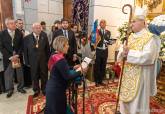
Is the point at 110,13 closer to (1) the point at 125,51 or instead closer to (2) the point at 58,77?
(1) the point at 125,51

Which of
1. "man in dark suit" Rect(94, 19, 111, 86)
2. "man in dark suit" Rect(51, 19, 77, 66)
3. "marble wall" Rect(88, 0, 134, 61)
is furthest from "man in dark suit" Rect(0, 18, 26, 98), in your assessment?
"marble wall" Rect(88, 0, 134, 61)

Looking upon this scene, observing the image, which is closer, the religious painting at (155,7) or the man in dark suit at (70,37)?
the man in dark suit at (70,37)

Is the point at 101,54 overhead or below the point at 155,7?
below

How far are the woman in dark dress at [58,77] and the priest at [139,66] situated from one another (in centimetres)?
99

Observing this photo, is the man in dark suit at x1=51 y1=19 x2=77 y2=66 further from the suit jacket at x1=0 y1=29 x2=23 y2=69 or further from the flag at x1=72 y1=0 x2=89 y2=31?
the flag at x1=72 y1=0 x2=89 y2=31

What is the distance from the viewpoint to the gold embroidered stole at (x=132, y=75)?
310 cm

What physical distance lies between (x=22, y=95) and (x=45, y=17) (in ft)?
14.5

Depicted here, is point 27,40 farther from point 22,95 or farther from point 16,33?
point 22,95

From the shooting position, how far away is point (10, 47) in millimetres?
4566

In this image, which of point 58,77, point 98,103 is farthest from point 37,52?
point 58,77

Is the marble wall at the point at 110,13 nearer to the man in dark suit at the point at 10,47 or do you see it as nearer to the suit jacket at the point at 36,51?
the suit jacket at the point at 36,51

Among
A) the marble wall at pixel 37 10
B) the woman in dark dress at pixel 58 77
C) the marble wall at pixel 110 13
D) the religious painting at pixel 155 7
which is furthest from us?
the marble wall at pixel 37 10

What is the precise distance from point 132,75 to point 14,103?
2490mm

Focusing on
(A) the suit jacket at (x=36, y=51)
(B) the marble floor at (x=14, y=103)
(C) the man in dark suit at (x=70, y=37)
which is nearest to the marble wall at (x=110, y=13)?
(C) the man in dark suit at (x=70, y=37)
